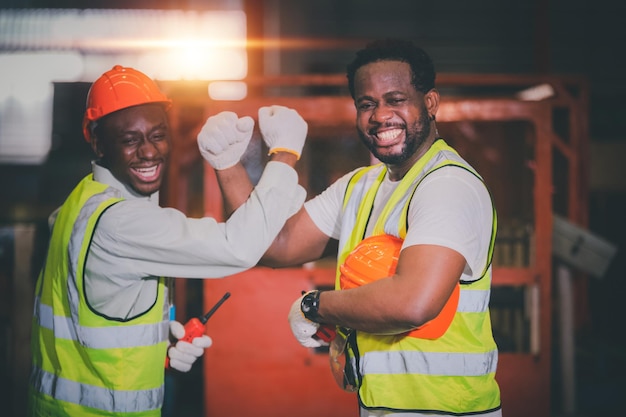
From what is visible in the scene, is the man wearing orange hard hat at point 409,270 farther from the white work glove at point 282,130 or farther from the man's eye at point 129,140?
the man's eye at point 129,140

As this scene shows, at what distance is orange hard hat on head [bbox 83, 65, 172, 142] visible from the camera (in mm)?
2291

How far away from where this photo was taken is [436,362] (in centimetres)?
206

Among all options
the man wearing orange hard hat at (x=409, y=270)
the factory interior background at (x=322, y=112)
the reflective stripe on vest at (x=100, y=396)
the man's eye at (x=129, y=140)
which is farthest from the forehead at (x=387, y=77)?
the factory interior background at (x=322, y=112)

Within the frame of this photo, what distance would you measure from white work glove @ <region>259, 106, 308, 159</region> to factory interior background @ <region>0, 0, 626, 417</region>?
1391mm

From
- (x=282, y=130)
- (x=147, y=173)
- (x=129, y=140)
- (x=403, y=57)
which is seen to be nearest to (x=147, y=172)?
(x=147, y=173)

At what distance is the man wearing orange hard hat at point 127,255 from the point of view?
2.12 meters

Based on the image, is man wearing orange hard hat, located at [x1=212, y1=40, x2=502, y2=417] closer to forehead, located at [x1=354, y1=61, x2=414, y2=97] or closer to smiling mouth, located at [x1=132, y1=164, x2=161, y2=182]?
forehead, located at [x1=354, y1=61, x2=414, y2=97]

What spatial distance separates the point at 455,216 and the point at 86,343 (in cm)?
126

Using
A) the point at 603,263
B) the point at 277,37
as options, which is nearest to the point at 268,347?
the point at 603,263

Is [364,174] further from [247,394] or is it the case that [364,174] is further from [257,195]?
[247,394]

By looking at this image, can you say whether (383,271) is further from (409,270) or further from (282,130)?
(282,130)

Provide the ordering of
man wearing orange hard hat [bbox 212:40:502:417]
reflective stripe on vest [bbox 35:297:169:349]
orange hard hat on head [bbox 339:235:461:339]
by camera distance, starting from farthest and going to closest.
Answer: reflective stripe on vest [bbox 35:297:169:349] → orange hard hat on head [bbox 339:235:461:339] → man wearing orange hard hat [bbox 212:40:502:417]

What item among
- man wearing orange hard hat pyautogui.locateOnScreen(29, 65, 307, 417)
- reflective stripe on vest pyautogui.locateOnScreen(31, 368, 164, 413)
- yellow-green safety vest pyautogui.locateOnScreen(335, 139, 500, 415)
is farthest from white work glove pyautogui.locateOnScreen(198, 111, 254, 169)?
reflective stripe on vest pyautogui.locateOnScreen(31, 368, 164, 413)

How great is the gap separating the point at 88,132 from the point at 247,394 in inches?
99.1
